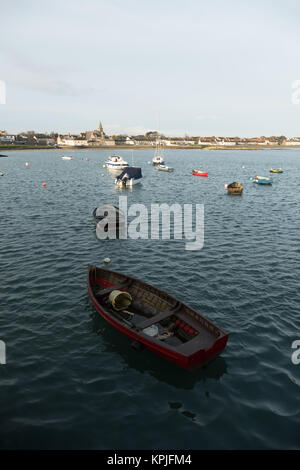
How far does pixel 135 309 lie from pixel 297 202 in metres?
45.5

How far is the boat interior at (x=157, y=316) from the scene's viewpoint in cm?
1405

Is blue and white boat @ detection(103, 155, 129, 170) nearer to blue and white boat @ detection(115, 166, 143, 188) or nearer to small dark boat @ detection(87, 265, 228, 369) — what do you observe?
blue and white boat @ detection(115, 166, 143, 188)

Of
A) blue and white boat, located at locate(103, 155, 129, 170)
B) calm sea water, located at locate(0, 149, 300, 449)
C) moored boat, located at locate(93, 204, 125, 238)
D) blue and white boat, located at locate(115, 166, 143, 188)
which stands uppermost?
blue and white boat, located at locate(103, 155, 129, 170)

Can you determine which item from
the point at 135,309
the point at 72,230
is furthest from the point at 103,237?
the point at 135,309

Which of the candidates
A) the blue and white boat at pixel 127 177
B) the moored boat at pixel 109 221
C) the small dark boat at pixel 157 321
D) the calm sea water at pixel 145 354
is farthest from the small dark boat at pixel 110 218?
the blue and white boat at pixel 127 177

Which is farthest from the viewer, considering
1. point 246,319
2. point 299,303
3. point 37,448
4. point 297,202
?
point 297,202

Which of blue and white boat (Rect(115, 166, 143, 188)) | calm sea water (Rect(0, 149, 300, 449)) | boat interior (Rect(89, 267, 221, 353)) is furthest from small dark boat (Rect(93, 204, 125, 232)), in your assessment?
blue and white boat (Rect(115, 166, 143, 188))

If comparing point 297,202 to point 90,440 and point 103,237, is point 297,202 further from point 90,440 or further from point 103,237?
point 90,440

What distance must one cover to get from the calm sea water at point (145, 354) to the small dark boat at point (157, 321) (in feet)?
3.58

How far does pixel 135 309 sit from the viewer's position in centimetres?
1777

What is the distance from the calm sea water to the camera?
10.9 meters

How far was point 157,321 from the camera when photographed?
49.6ft

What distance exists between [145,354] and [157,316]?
2.03 meters

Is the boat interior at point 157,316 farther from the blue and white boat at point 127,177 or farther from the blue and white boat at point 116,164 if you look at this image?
the blue and white boat at point 116,164
